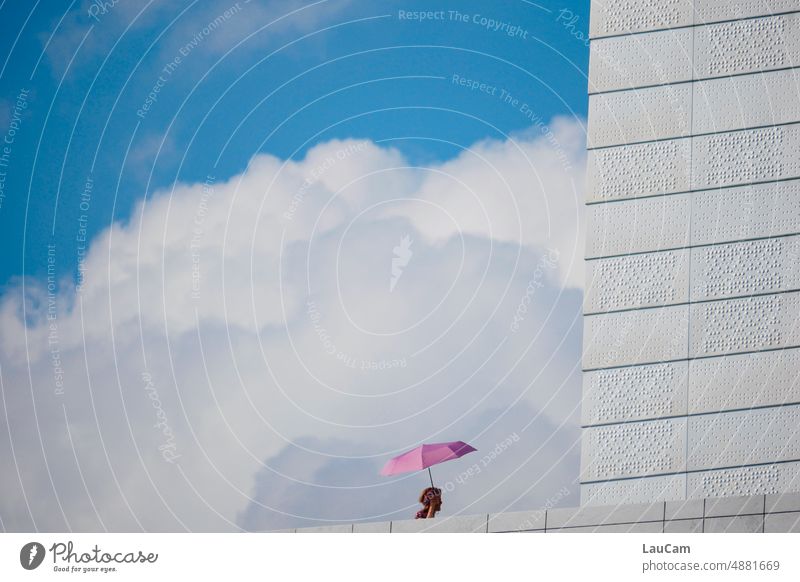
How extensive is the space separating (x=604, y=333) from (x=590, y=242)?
82 centimetres

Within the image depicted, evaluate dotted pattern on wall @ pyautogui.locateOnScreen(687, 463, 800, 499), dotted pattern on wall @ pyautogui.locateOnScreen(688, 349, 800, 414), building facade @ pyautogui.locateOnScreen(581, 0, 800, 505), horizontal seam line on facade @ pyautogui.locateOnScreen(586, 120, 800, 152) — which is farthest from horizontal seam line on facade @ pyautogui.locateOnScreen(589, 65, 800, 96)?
dotted pattern on wall @ pyautogui.locateOnScreen(687, 463, 800, 499)

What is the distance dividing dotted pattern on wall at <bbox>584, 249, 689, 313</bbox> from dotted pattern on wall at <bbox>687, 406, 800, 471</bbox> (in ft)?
3.67

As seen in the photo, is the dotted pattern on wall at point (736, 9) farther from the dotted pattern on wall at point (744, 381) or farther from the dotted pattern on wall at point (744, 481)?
the dotted pattern on wall at point (744, 481)

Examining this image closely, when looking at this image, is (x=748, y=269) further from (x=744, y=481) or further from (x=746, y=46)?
(x=746, y=46)

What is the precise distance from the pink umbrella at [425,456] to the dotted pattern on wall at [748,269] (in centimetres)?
246

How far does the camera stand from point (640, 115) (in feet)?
33.5

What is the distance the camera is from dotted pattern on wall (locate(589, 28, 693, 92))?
10141 mm

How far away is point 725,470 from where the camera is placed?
32.1ft

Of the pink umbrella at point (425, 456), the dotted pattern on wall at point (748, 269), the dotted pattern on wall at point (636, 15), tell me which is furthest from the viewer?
the dotted pattern on wall at point (636, 15)

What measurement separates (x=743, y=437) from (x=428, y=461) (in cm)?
274

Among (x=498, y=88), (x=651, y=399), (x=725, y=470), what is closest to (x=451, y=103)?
(x=498, y=88)

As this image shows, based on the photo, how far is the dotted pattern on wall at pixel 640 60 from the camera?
10141 mm

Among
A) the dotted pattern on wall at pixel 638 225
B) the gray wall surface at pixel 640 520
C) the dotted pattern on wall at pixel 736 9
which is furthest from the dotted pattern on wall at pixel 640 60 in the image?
the gray wall surface at pixel 640 520
